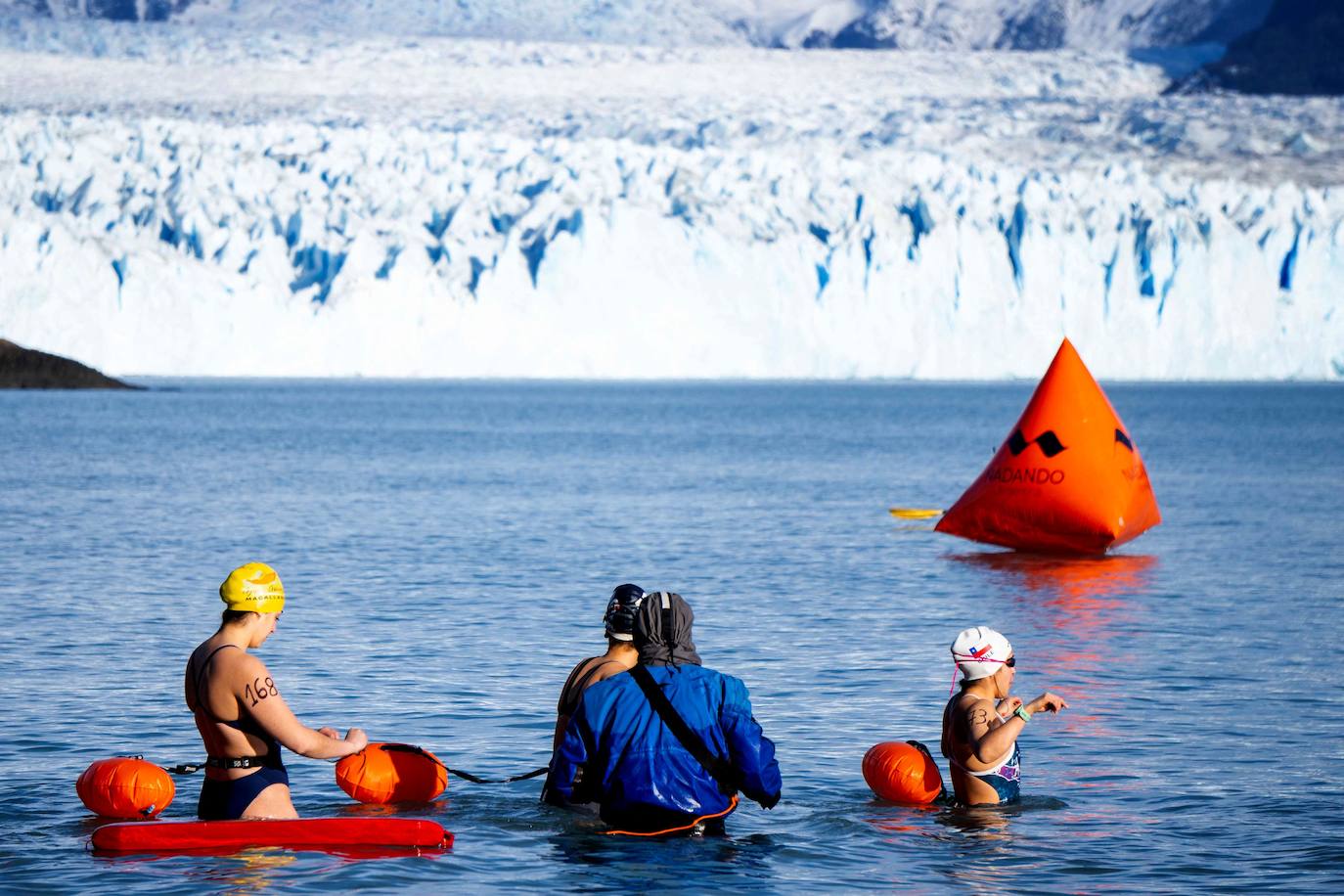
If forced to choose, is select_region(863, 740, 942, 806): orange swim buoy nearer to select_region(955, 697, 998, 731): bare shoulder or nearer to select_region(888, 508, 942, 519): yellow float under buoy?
select_region(955, 697, 998, 731): bare shoulder

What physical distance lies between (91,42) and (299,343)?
4731 inches

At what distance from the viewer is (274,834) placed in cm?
884

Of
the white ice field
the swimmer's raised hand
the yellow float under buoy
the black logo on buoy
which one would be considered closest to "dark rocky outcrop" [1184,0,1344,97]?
the white ice field

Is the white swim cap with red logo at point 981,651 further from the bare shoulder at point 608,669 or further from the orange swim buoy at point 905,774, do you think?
the bare shoulder at point 608,669

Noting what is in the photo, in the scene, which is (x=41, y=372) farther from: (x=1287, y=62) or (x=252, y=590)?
(x=1287, y=62)

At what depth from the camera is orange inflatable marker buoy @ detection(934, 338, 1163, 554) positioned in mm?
26453

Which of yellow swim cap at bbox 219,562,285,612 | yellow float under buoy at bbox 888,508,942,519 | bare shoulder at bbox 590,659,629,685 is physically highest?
yellow swim cap at bbox 219,562,285,612

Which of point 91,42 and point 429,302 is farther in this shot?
point 91,42

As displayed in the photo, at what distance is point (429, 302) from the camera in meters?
82.2

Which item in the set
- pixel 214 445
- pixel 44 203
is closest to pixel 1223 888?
pixel 214 445

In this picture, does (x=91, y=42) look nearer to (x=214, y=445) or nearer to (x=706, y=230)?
(x=706, y=230)

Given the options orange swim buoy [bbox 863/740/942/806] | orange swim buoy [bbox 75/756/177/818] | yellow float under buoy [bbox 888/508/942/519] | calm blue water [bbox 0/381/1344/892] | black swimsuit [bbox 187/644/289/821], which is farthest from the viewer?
yellow float under buoy [bbox 888/508/942/519]

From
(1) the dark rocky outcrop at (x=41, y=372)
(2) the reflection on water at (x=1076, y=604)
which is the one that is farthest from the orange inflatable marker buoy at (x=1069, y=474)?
(1) the dark rocky outcrop at (x=41, y=372)

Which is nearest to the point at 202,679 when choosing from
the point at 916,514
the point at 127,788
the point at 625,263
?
the point at 127,788
